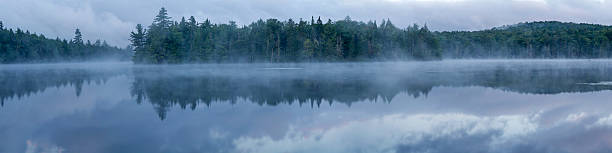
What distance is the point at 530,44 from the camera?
144500mm

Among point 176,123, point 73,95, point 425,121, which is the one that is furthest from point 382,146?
Result: point 73,95

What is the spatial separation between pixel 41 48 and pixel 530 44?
151 metres

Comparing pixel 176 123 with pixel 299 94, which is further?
pixel 299 94

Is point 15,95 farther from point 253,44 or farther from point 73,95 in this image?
point 253,44

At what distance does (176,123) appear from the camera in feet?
38.9

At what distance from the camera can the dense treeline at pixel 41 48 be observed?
105 m

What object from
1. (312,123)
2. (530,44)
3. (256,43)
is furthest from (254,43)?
(530,44)

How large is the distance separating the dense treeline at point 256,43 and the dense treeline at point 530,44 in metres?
60.9

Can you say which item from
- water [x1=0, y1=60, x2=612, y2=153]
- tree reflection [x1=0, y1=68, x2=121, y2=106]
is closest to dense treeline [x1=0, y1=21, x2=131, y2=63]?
tree reflection [x1=0, y1=68, x2=121, y2=106]

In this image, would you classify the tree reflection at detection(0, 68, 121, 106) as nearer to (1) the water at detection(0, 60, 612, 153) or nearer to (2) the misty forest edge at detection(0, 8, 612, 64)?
(1) the water at detection(0, 60, 612, 153)

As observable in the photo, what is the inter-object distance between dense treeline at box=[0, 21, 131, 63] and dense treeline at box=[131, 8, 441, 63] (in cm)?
4044

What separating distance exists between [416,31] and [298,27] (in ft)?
118

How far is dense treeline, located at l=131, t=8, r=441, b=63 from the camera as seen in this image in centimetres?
8812

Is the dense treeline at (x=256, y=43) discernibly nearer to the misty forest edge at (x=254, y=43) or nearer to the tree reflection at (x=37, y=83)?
the misty forest edge at (x=254, y=43)
